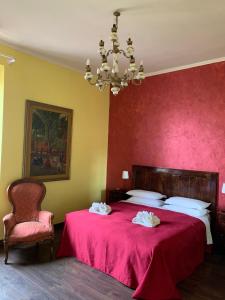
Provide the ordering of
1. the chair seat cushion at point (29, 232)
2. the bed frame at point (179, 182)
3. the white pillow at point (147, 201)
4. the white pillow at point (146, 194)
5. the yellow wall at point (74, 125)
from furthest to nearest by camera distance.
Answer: the white pillow at point (146, 194) < the white pillow at point (147, 201) < the bed frame at point (179, 182) < the yellow wall at point (74, 125) < the chair seat cushion at point (29, 232)

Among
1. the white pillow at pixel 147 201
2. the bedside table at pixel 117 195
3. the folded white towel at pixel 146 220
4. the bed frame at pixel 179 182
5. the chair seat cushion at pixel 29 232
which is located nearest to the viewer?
the folded white towel at pixel 146 220

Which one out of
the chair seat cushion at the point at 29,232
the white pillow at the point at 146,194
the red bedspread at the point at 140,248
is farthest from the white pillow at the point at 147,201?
the chair seat cushion at the point at 29,232

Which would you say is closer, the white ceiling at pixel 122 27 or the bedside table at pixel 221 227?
the white ceiling at pixel 122 27

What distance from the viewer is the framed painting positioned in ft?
12.9

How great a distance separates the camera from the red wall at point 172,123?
12.8 ft

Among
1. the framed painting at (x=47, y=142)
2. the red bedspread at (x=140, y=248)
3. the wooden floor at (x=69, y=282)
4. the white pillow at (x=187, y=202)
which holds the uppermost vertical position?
the framed painting at (x=47, y=142)

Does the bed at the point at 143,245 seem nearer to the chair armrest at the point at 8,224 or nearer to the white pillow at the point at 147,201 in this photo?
the white pillow at the point at 147,201

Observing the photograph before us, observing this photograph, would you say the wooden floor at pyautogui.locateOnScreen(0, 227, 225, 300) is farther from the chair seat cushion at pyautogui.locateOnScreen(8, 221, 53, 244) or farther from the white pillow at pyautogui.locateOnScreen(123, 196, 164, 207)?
the white pillow at pyautogui.locateOnScreen(123, 196, 164, 207)

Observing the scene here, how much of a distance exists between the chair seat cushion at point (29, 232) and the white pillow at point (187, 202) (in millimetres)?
1945

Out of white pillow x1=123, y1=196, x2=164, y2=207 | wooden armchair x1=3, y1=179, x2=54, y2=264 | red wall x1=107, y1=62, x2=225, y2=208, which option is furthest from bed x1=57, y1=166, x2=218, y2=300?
red wall x1=107, y1=62, x2=225, y2=208

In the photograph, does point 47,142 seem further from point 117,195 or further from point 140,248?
point 140,248

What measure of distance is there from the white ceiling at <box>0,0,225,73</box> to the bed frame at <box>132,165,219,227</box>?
74.2 inches

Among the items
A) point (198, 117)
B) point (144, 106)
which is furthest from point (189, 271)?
point (144, 106)

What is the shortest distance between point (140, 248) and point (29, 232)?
1.50 metres
